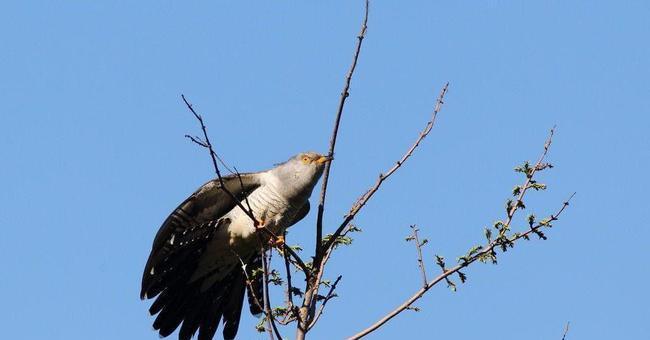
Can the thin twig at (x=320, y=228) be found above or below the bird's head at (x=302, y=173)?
below

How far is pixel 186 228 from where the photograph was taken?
775 centimetres

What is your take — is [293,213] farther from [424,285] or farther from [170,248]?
[424,285]

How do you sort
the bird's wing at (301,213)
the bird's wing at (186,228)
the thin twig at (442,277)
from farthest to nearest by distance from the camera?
the bird's wing at (301,213), the bird's wing at (186,228), the thin twig at (442,277)

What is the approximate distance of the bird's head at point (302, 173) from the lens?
24.3 ft

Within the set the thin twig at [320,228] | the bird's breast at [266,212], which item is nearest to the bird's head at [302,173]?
the bird's breast at [266,212]

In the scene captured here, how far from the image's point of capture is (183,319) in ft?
26.4

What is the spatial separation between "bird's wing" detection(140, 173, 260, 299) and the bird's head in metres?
0.31

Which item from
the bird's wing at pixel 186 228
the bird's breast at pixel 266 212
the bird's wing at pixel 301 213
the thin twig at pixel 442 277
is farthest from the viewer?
the bird's wing at pixel 301 213

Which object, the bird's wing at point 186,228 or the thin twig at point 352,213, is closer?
the thin twig at point 352,213

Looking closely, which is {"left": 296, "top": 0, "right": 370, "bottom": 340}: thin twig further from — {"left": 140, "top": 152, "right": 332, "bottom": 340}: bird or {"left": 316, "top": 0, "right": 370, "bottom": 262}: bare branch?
{"left": 140, "top": 152, "right": 332, "bottom": 340}: bird

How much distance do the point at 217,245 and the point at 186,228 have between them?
273 millimetres

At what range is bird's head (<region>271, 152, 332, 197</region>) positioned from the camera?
24.3 ft

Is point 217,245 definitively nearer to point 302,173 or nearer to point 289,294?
point 302,173

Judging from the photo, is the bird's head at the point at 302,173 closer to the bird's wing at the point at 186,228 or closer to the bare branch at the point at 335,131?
the bird's wing at the point at 186,228
